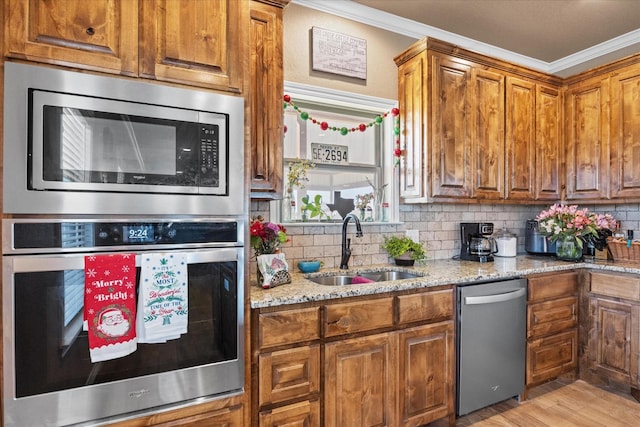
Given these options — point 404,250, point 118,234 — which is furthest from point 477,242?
point 118,234

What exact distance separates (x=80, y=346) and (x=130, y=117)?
2.74 feet

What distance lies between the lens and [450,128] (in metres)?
2.71

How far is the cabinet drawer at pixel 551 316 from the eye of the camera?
102 inches

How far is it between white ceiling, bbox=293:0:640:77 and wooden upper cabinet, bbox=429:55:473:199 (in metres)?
0.41

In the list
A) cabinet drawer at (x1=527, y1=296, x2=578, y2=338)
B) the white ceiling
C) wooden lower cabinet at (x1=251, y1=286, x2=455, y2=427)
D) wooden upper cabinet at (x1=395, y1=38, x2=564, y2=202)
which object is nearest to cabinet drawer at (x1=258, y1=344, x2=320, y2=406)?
wooden lower cabinet at (x1=251, y1=286, x2=455, y2=427)

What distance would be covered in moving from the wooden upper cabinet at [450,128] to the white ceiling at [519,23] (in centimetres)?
41

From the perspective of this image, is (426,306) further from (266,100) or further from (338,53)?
(338,53)

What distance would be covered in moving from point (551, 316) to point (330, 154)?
2014mm

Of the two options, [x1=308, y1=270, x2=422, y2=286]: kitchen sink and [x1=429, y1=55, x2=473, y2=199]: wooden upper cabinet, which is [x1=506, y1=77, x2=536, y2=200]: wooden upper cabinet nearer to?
[x1=429, y1=55, x2=473, y2=199]: wooden upper cabinet

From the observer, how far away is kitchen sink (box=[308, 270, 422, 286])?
2379 millimetres

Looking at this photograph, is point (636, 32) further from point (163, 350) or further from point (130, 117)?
point (163, 350)

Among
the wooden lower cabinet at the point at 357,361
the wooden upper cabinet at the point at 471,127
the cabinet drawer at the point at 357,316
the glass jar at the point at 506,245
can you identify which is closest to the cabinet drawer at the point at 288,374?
the wooden lower cabinet at the point at 357,361

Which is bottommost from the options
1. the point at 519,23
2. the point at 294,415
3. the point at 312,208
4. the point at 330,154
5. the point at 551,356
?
the point at 551,356

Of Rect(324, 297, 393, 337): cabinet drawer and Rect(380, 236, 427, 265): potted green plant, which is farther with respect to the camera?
Rect(380, 236, 427, 265): potted green plant
